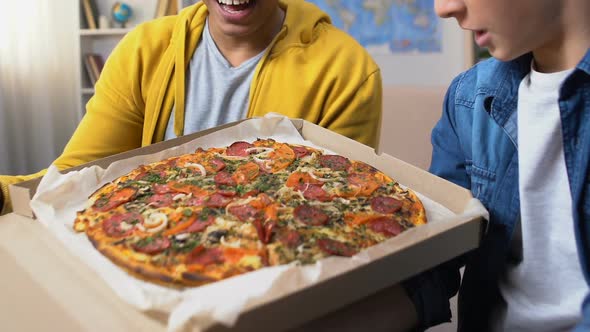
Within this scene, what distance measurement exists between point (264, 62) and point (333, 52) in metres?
0.17

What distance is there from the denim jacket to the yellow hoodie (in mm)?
314

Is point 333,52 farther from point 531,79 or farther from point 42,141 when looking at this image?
point 42,141

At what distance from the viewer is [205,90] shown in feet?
4.83

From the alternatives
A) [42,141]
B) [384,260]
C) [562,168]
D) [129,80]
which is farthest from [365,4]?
[384,260]

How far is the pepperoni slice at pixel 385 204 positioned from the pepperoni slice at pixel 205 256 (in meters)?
0.30

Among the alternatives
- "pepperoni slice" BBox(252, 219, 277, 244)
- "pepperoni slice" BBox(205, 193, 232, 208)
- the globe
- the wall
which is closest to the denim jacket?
"pepperoni slice" BBox(252, 219, 277, 244)

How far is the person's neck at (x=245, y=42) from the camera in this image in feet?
4.85

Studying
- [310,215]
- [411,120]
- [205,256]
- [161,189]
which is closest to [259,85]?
[161,189]

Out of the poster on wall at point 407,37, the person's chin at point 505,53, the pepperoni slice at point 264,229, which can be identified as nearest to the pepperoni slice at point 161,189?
the pepperoni slice at point 264,229

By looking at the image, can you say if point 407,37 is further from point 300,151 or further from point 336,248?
point 336,248

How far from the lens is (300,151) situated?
122 centimetres

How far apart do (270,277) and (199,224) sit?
207 mm

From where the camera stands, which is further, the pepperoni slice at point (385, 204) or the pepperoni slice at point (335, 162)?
the pepperoni slice at point (335, 162)

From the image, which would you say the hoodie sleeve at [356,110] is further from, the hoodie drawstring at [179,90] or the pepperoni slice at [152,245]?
the pepperoni slice at [152,245]
